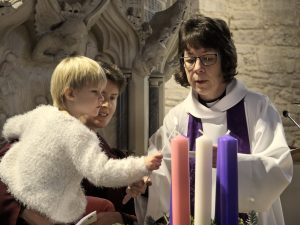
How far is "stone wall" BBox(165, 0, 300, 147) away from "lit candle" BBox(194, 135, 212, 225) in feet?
13.9

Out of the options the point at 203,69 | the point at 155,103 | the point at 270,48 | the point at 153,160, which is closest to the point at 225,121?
the point at 203,69

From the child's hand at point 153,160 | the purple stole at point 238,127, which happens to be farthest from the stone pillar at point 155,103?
the child's hand at point 153,160

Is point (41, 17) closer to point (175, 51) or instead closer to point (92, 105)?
point (92, 105)

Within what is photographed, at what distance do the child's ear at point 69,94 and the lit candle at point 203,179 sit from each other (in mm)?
458

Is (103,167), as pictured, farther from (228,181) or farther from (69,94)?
(228,181)

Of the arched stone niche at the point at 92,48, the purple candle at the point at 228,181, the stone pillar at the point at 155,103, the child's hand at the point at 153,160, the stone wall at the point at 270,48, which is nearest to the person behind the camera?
the purple candle at the point at 228,181

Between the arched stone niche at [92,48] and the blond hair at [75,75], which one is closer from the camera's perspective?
the blond hair at [75,75]

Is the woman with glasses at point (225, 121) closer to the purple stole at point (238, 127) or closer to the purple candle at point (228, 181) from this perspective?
the purple stole at point (238, 127)

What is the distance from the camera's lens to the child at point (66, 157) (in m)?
1.18

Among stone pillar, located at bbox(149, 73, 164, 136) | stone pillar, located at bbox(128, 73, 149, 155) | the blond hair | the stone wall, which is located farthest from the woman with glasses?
the stone wall

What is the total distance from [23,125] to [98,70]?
0.95 feet

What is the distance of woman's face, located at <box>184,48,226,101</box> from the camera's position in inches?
58.4

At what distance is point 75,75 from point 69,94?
57 millimetres

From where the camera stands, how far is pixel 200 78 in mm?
1498
